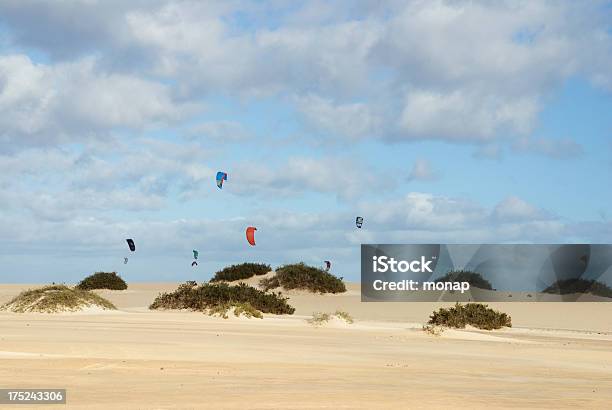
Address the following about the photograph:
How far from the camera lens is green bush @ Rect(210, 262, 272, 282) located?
5753 centimetres

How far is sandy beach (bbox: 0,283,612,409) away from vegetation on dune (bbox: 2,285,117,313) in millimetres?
647

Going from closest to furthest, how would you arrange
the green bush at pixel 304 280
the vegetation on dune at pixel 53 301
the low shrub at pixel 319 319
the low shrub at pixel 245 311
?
the low shrub at pixel 319 319 → the low shrub at pixel 245 311 → the vegetation on dune at pixel 53 301 → the green bush at pixel 304 280

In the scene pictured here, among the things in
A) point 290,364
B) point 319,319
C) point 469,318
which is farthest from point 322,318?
point 290,364

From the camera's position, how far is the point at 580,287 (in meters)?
46.2

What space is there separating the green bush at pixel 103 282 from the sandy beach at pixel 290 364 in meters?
28.0

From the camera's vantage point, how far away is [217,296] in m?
33.2

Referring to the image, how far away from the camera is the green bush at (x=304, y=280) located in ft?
169

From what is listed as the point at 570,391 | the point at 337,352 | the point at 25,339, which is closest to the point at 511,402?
the point at 570,391

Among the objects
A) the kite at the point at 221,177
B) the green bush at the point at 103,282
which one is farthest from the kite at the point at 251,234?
the green bush at the point at 103,282

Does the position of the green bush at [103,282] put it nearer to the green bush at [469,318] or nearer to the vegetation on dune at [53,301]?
the vegetation on dune at [53,301]

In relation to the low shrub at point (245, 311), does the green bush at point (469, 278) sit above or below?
above

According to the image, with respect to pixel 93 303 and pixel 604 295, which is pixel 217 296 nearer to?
pixel 93 303

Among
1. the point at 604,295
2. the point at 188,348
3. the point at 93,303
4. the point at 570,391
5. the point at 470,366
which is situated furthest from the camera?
the point at 604,295

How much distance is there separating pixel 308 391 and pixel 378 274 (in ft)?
107
